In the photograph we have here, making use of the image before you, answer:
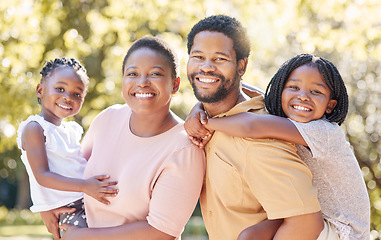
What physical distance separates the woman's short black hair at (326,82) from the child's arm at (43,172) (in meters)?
1.17

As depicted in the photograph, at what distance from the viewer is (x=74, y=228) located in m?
3.18

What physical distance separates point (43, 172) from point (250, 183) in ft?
5.06

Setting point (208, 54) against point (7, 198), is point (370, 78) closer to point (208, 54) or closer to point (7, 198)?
point (208, 54)

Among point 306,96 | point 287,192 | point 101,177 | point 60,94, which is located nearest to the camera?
Result: point 287,192

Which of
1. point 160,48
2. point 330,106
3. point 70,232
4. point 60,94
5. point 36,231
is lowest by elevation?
point 36,231

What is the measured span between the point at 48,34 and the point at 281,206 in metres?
7.79

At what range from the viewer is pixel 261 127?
2664 millimetres

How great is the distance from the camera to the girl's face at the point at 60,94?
11.7 feet

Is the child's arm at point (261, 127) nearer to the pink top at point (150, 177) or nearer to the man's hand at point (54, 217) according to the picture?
the pink top at point (150, 177)

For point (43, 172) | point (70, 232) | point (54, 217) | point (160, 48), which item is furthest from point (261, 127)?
point (54, 217)

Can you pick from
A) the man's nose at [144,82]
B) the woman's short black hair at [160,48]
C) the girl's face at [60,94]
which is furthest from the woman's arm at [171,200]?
the girl's face at [60,94]

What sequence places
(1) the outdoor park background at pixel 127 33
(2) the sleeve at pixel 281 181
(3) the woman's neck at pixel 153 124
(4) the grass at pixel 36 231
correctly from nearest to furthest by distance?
(2) the sleeve at pixel 281 181 < (3) the woman's neck at pixel 153 124 < (1) the outdoor park background at pixel 127 33 < (4) the grass at pixel 36 231

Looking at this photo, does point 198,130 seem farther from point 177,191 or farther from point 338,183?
point 338,183

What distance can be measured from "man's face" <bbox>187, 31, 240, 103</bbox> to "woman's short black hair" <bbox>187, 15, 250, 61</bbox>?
0.03 metres
